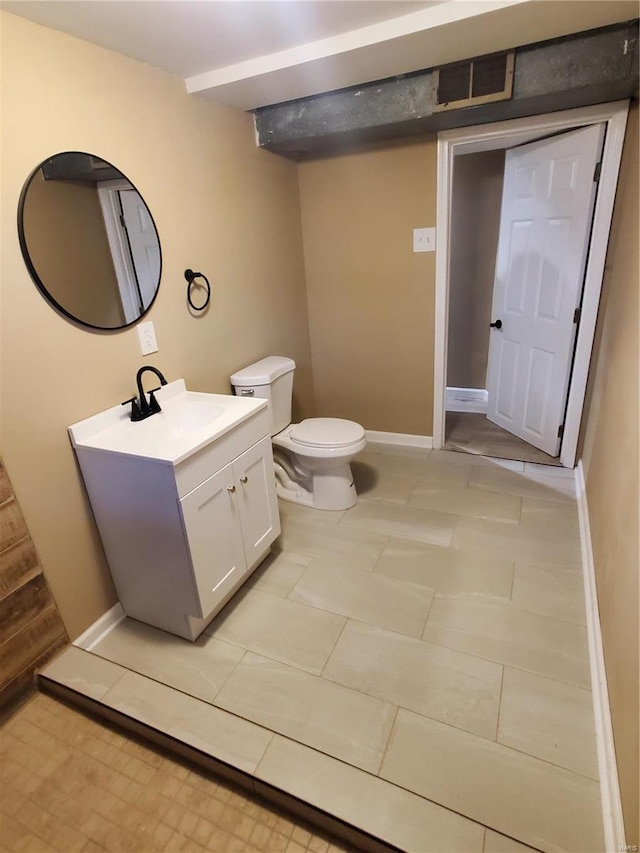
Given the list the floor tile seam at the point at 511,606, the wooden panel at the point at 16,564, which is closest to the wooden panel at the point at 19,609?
the wooden panel at the point at 16,564

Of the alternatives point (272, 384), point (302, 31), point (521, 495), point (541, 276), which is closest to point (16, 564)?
point (272, 384)

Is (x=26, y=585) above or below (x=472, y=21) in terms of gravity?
below

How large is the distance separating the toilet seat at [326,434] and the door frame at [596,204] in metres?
0.91

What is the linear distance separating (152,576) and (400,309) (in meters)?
2.22

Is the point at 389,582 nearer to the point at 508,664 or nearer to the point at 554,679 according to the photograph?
the point at 508,664

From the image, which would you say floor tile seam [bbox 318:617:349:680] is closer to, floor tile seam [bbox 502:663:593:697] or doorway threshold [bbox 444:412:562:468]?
floor tile seam [bbox 502:663:593:697]

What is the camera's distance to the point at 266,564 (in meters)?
2.20

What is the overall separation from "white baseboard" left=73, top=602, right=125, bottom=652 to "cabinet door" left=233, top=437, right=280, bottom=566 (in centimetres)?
59

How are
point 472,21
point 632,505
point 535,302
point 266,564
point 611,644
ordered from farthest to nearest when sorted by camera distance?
point 535,302 → point 266,564 → point 472,21 → point 611,644 → point 632,505

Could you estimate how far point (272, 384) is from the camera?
253 cm

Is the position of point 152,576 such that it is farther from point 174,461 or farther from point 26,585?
point 174,461

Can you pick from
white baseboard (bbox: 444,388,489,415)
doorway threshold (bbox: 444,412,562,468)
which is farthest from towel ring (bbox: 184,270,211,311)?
white baseboard (bbox: 444,388,489,415)

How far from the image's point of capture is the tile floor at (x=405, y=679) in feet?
4.06

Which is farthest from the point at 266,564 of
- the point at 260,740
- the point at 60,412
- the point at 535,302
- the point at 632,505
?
the point at 535,302
